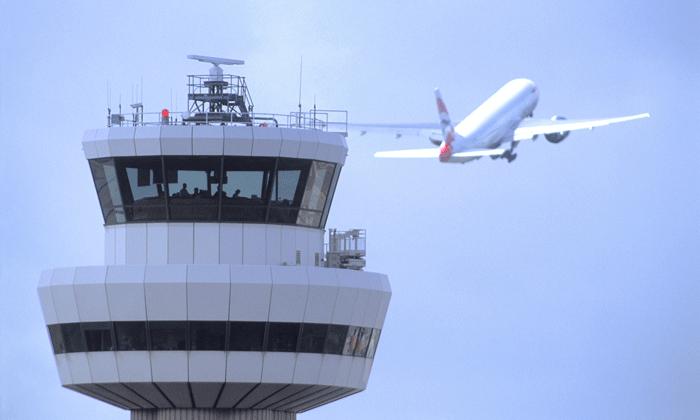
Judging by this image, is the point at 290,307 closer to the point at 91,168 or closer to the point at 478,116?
the point at 91,168

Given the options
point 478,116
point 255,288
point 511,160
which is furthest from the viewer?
point 478,116

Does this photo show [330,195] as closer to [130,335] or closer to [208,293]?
[208,293]

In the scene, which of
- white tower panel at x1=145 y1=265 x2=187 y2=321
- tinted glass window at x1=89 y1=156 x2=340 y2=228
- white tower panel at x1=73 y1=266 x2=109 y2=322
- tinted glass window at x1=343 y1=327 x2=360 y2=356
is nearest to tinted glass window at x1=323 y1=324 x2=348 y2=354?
tinted glass window at x1=343 y1=327 x2=360 y2=356

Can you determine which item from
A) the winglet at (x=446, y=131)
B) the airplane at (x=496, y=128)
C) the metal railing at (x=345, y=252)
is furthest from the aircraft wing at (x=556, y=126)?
the metal railing at (x=345, y=252)

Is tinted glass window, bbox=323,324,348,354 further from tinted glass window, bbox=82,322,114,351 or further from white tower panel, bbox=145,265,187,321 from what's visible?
tinted glass window, bbox=82,322,114,351

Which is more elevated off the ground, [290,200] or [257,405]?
[290,200]

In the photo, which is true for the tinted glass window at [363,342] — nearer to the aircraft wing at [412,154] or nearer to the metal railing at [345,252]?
the metal railing at [345,252]

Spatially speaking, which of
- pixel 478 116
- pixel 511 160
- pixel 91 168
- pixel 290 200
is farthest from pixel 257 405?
pixel 478 116
